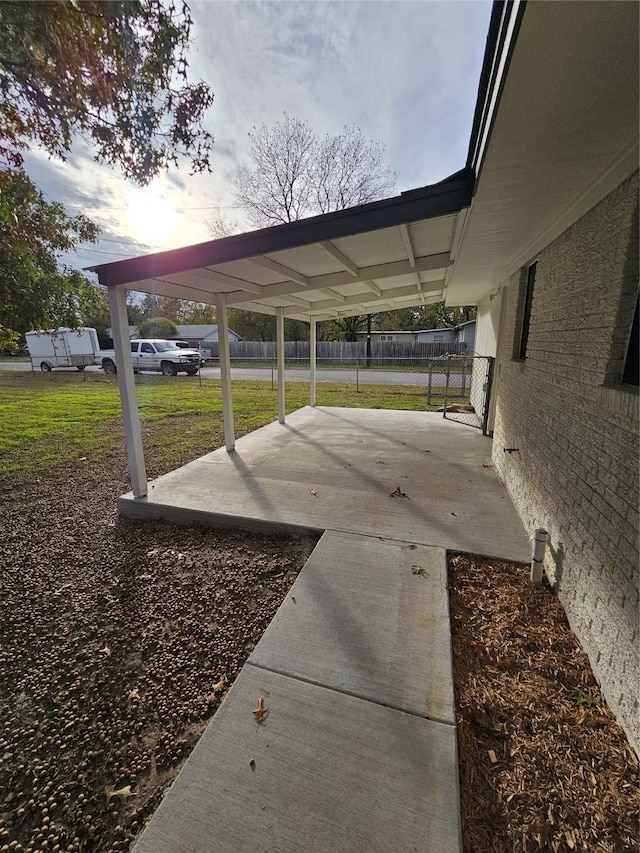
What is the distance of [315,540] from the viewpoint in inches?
129

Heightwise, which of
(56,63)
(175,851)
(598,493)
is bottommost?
(175,851)

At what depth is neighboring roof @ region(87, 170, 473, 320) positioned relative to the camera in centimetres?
268

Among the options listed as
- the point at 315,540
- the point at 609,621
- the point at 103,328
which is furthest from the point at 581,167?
the point at 103,328

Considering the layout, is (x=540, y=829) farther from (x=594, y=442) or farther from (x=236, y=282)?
(x=236, y=282)

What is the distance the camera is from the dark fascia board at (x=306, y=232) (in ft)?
8.23

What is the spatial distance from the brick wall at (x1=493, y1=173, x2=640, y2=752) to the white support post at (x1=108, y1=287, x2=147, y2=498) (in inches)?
145

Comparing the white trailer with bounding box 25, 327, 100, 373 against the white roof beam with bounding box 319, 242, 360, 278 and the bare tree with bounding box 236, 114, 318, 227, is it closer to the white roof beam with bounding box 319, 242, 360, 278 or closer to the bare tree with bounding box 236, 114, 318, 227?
the bare tree with bounding box 236, 114, 318, 227

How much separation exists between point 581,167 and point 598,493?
1732mm

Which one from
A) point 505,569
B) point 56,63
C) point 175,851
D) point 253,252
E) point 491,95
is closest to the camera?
point 175,851

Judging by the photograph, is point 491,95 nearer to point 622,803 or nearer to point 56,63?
point 622,803

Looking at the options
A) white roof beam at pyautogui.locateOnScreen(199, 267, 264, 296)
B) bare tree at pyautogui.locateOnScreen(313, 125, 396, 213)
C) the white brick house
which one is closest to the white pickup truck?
bare tree at pyautogui.locateOnScreen(313, 125, 396, 213)

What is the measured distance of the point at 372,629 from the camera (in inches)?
85.0

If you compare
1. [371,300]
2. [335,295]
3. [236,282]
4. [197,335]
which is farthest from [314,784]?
[197,335]

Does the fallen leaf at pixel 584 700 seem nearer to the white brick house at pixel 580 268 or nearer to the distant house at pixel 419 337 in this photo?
the white brick house at pixel 580 268
